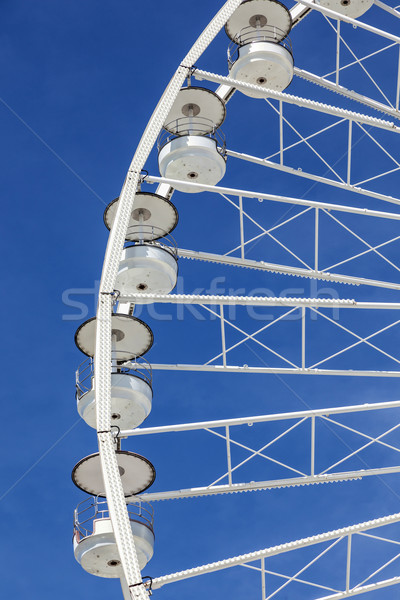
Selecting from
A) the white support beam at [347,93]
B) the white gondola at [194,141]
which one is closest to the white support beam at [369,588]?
the white gondola at [194,141]

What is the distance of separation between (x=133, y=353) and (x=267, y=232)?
3.85 m

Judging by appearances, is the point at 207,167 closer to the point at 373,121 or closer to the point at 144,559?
the point at 373,121

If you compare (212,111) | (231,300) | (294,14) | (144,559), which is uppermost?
(294,14)

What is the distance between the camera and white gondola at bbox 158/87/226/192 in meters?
20.8

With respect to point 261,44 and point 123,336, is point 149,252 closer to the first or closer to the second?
point 123,336

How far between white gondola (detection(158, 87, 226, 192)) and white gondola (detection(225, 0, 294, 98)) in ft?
3.29

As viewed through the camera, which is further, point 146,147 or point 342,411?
point 146,147

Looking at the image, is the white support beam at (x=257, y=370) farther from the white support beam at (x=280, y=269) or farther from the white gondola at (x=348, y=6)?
the white gondola at (x=348, y=6)

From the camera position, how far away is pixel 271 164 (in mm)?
21500

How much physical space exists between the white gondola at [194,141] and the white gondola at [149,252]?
71 centimetres

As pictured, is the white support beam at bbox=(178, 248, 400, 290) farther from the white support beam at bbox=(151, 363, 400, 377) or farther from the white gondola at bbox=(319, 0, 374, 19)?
the white gondola at bbox=(319, 0, 374, 19)

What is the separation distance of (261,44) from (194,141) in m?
3.57

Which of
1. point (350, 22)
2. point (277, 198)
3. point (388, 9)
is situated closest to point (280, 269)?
point (277, 198)

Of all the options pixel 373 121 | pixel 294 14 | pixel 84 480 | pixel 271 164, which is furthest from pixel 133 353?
pixel 294 14
